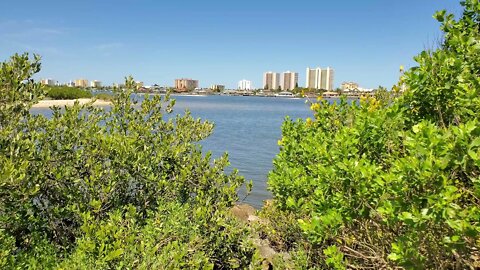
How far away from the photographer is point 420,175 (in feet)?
8.32

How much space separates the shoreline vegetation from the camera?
2.83 metres

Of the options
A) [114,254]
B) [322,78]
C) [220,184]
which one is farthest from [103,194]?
[322,78]

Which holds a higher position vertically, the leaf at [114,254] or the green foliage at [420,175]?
the green foliage at [420,175]

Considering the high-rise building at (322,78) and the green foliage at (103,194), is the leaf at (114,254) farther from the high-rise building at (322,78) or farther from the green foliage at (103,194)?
the high-rise building at (322,78)

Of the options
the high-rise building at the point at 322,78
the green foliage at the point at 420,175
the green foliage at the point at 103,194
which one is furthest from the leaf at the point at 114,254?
the high-rise building at the point at 322,78

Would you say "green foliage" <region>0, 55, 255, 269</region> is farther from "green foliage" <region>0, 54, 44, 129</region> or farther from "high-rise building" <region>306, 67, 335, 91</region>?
"high-rise building" <region>306, 67, 335, 91</region>

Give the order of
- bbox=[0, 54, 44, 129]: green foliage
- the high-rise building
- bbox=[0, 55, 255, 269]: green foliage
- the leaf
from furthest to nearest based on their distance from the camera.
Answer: the high-rise building → bbox=[0, 54, 44, 129]: green foliage → bbox=[0, 55, 255, 269]: green foliage → the leaf

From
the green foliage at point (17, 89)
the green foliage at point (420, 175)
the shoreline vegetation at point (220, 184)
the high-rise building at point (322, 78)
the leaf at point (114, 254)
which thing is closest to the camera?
the green foliage at point (420, 175)

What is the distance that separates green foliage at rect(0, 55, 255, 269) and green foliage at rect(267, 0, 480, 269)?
3.95 ft

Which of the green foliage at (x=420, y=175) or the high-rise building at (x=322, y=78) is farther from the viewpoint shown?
the high-rise building at (x=322, y=78)

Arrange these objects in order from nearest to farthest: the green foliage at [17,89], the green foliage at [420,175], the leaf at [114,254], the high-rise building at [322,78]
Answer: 1. the green foliage at [420,175]
2. the leaf at [114,254]
3. the green foliage at [17,89]
4. the high-rise building at [322,78]

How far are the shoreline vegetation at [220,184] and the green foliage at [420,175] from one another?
1 centimetres

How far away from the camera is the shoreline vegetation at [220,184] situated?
112 inches

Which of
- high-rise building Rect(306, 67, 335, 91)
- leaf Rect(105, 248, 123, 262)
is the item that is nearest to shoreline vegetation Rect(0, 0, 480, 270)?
leaf Rect(105, 248, 123, 262)
